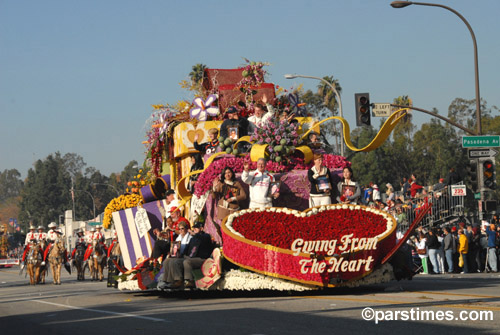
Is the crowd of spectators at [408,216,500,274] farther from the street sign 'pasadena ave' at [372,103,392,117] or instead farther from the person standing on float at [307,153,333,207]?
the person standing on float at [307,153,333,207]

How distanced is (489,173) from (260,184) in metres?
12.1

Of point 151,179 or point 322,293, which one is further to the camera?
point 151,179

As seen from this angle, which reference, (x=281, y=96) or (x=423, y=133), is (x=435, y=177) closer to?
(x=423, y=133)

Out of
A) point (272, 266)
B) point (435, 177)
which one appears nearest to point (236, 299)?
point (272, 266)

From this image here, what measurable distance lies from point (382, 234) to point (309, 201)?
1.85 m

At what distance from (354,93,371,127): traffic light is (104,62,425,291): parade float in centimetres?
1017

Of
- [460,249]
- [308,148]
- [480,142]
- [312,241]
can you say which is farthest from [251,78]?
[460,249]

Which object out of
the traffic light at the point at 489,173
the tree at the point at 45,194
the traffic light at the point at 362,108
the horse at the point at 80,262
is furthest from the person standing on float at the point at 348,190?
the tree at the point at 45,194

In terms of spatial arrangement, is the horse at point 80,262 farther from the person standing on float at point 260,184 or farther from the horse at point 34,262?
the person standing on float at point 260,184

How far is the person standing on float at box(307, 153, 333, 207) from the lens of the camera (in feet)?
50.2

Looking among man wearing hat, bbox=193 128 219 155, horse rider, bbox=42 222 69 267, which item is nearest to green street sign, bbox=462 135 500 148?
man wearing hat, bbox=193 128 219 155

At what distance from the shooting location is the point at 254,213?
14.7 metres

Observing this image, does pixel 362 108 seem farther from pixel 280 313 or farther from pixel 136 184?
pixel 280 313

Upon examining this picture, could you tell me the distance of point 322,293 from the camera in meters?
14.8
